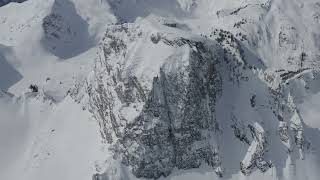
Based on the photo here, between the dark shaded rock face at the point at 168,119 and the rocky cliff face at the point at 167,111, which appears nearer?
the dark shaded rock face at the point at 168,119

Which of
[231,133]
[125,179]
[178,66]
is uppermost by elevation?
[178,66]

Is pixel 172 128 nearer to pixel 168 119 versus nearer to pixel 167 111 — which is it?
pixel 168 119

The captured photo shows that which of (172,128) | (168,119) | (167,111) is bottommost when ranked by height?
(172,128)

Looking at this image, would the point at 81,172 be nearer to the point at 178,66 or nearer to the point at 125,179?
the point at 125,179

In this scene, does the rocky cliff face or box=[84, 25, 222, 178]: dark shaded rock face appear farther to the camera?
the rocky cliff face

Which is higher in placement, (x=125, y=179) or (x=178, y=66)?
(x=178, y=66)

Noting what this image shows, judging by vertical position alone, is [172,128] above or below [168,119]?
below

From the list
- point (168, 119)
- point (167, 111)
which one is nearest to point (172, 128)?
point (168, 119)

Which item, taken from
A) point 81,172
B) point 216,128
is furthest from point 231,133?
point 81,172

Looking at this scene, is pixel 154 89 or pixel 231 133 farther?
pixel 231 133

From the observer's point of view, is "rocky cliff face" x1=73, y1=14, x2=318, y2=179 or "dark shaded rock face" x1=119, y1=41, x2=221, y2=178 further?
"rocky cliff face" x1=73, y1=14, x2=318, y2=179

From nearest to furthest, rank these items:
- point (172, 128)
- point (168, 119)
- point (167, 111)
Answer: point (167, 111)
point (168, 119)
point (172, 128)
